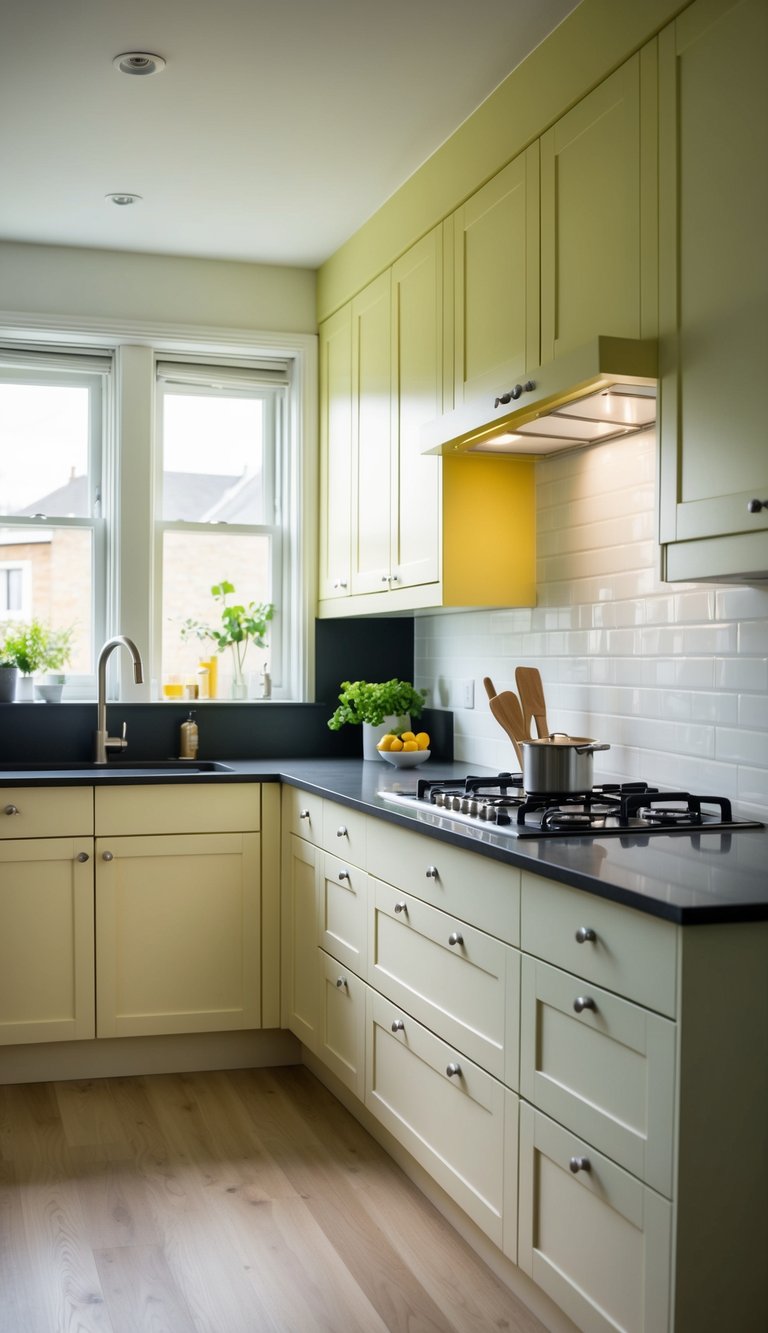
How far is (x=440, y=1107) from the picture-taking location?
259 cm

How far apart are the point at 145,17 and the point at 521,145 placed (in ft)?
2.91

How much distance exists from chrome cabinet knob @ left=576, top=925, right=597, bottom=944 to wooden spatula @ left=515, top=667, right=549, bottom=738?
1.23 meters

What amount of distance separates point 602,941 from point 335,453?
8.96 ft

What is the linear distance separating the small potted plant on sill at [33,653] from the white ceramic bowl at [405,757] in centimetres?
118

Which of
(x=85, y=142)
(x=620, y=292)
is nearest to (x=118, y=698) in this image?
(x=85, y=142)

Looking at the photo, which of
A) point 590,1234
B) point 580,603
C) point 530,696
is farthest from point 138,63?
point 590,1234

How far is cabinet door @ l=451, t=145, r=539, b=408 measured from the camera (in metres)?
2.85

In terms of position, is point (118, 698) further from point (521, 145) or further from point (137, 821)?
point (521, 145)

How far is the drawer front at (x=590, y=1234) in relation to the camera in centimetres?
177

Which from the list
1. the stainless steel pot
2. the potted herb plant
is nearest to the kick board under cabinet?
the stainless steel pot

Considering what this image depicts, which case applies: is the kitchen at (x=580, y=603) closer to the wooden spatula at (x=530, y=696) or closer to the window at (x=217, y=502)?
Answer: the wooden spatula at (x=530, y=696)

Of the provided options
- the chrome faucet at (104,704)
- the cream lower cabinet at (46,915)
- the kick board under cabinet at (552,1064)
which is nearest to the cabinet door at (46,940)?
the cream lower cabinet at (46,915)

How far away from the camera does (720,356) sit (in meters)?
2.16

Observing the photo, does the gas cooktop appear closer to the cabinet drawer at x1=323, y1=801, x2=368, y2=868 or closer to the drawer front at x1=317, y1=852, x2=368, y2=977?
the cabinet drawer at x1=323, y1=801, x2=368, y2=868
